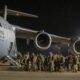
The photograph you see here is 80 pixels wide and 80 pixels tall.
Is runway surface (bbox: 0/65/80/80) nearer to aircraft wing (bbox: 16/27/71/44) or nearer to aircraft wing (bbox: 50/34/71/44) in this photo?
aircraft wing (bbox: 16/27/71/44)

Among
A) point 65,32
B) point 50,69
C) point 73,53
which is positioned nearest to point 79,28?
point 65,32

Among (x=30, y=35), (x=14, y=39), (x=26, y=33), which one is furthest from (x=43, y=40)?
(x=14, y=39)

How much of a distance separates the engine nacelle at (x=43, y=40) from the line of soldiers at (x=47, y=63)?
1109 mm

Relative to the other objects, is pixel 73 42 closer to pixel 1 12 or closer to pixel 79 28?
pixel 1 12

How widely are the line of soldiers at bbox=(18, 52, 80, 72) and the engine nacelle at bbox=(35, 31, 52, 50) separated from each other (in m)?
1.11

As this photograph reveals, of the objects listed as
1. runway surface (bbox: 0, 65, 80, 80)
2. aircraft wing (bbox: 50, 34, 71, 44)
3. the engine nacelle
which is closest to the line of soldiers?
the engine nacelle

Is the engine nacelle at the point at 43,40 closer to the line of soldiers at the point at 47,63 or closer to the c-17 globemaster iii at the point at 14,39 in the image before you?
the c-17 globemaster iii at the point at 14,39

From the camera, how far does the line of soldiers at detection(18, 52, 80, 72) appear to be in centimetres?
1611

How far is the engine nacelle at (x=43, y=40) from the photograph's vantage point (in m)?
17.5

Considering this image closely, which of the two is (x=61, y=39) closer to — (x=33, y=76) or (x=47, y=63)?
(x=47, y=63)

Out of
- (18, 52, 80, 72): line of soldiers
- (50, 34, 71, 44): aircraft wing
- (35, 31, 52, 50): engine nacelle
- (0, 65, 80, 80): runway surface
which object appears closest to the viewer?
(0, 65, 80, 80): runway surface

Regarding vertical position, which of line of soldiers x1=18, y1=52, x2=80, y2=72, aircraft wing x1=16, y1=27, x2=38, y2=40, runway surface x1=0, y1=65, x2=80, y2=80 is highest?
aircraft wing x1=16, y1=27, x2=38, y2=40

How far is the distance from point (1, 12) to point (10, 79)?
9.94 metres

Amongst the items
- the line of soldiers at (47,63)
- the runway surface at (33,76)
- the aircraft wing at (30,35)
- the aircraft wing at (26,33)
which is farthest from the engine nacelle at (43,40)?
the runway surface at (33,76)
